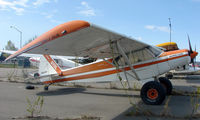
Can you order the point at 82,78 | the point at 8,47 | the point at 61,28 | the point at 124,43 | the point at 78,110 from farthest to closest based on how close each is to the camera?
the point at 8,47, the point at 82,78, the point at 124,43, the point at 78,110, the point at 61,28

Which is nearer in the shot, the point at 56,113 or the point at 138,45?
the point at 56,113

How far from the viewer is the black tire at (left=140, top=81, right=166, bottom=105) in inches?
205

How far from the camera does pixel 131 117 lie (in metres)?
4.14

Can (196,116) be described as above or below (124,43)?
below

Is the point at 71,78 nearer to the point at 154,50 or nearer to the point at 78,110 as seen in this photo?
the point at 78,110

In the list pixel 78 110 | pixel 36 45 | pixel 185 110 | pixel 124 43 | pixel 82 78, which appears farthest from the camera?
pixel 82 78

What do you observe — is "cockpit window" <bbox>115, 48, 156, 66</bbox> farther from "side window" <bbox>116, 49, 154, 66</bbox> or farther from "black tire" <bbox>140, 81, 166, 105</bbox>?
"black tire" <bbox>140, 81, 166, 105</bbox>

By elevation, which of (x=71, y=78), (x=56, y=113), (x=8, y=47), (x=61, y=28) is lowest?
(x=56, y=113)

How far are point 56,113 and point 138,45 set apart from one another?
3.78 meters

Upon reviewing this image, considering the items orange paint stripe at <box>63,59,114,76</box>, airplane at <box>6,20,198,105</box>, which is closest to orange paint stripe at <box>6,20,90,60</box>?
airplane at <box>6,20,198,105</box>

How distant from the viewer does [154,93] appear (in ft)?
17.6

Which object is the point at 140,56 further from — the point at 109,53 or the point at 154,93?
the point at 154,93

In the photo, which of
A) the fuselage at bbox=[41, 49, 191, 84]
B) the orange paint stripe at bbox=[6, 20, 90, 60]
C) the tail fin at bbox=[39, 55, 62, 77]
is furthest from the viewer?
the tail fin at bbox=[39, 55, 62, 77]

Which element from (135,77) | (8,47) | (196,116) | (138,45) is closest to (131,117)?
(196,116)
